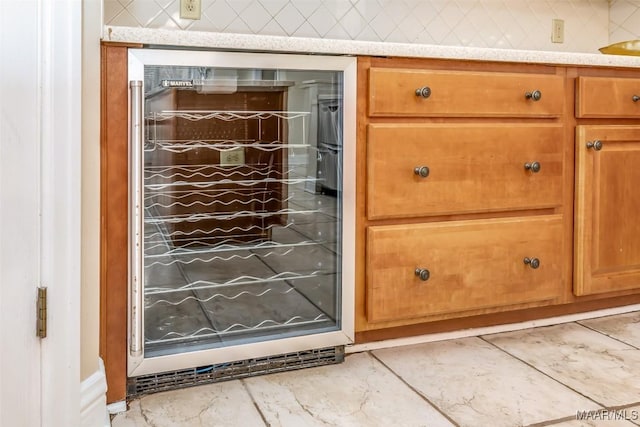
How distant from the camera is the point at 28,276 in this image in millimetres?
1085

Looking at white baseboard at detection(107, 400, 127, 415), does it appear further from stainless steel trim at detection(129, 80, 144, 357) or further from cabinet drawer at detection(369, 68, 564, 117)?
cabinet drawer at detection(369, 68, 564, 117)

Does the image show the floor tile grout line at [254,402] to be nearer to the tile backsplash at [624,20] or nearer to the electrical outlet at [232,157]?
the electrical outlet at [232,157]

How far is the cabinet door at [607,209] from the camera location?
1.88 m

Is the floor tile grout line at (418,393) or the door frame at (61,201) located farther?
the floor tile grout line at (418,393)

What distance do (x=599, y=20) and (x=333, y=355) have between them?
2173 millimetres

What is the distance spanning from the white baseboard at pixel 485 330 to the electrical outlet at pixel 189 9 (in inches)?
51.5

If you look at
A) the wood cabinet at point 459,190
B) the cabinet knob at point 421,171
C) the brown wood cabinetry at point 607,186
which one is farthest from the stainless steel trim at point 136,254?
the brown wood cabinetry at point 607,186

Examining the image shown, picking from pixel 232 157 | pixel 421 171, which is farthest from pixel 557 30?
pixel 232 157

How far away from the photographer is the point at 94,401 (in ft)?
4.14

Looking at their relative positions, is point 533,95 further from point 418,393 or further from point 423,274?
point 418,393

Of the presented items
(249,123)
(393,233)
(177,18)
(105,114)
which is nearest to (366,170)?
(393,233)

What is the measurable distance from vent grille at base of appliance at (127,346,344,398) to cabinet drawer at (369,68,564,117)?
66cm

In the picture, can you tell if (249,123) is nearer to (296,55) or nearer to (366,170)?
(296,55)

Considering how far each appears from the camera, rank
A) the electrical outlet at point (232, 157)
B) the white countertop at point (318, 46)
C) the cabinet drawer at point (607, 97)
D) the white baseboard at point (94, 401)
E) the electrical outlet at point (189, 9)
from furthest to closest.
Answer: the electrical outlet at point (189, 9)
the cabinet drawer at point (607, 97)
the electrical outlet at point (232, 157)
the white countertop at point (318, 46)
the white baseboard at point (94, 401)
